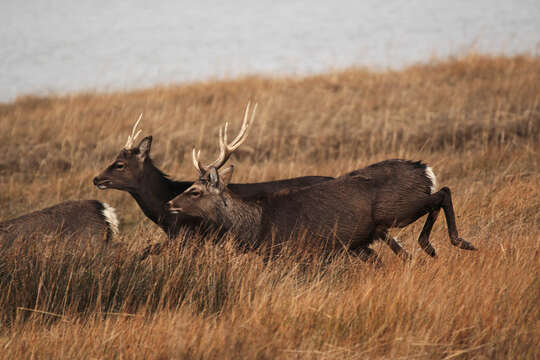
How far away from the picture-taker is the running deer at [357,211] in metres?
5.75

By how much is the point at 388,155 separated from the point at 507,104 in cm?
358

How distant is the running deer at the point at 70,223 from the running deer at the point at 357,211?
1.62 meters

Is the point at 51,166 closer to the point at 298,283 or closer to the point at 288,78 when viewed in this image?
the point at 288,78

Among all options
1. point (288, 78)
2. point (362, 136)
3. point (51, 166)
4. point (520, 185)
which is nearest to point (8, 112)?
point (51, 166)

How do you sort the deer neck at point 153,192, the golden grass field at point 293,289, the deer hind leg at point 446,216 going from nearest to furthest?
the golden grass field at point 293,289 → the deer hind leg at point 446,216 → the deer neck at point 153,192

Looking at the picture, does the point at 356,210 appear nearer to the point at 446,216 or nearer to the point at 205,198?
the point at 446,216

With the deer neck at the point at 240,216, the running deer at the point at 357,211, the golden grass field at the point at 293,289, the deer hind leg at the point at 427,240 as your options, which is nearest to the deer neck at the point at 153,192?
the golden grass field at the point at 293,289

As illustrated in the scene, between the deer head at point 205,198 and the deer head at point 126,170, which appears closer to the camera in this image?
the deer head at point 205,198

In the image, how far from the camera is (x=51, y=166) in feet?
→ 41.9

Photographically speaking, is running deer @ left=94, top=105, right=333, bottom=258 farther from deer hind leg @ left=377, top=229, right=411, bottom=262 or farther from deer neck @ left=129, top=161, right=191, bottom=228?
deer hind leg @ left=377, top=229, right=411, bottom=262

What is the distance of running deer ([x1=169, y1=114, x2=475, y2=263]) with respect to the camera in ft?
18.9

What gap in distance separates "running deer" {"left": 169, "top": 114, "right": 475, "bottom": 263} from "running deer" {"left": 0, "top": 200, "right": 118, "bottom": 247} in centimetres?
162

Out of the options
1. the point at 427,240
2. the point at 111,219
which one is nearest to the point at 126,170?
the point at 111,219

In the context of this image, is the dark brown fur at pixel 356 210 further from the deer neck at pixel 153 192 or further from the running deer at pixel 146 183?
the deer neck at pixel 153 192
